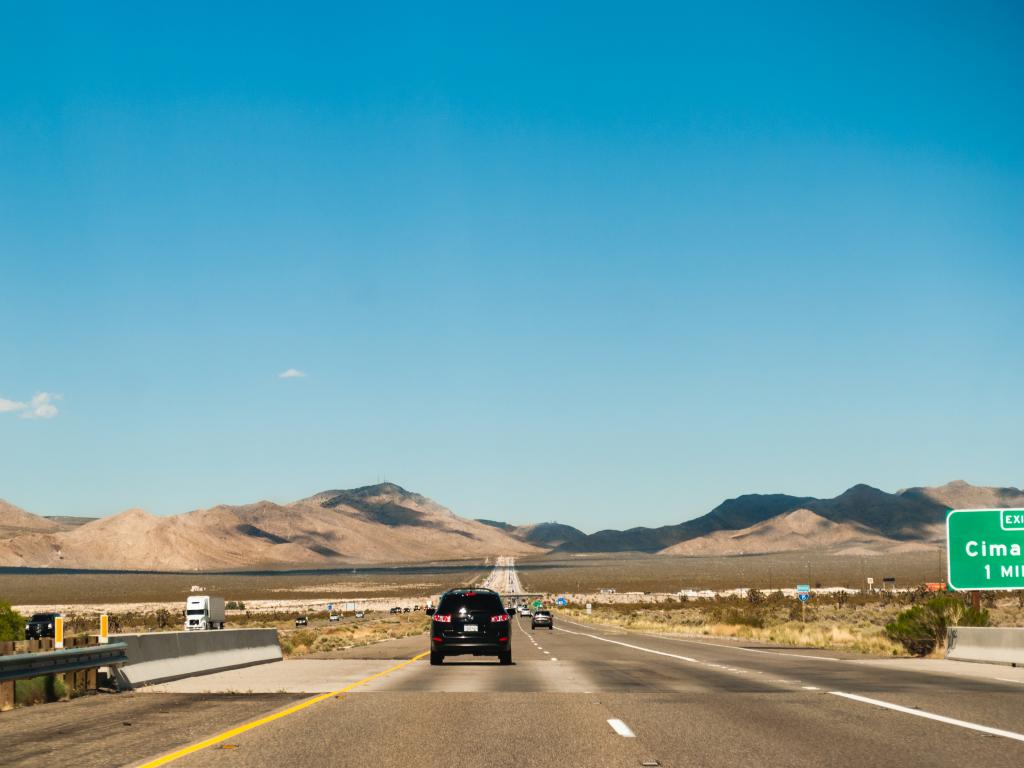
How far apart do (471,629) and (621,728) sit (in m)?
15.4

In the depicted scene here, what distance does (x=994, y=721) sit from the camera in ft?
48.6

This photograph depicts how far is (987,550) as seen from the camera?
98.9 ft

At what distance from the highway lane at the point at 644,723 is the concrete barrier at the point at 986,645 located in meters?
3.34

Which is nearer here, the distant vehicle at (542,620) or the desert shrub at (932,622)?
the desert shrub at (932,622)

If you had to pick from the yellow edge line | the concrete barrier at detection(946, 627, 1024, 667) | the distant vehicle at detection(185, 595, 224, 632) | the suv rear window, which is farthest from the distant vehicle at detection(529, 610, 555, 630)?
the yellow edge line

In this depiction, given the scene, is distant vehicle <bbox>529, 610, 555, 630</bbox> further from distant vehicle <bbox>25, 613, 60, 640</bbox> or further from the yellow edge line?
the yellow edge line

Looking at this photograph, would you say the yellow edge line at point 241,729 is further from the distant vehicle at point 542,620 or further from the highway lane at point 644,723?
the distant vehicle at point 542,620

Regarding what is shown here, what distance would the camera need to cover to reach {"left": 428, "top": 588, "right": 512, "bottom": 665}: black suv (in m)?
29.2

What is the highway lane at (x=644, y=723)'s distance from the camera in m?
11.8

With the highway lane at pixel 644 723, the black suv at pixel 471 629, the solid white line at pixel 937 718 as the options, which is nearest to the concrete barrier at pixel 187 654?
the highway lane at pixel 644 723

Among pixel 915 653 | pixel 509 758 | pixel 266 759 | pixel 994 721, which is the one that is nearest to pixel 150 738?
pixel 266 759

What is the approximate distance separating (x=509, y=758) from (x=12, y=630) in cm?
4504

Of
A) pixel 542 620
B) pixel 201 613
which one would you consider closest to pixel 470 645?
pixel 542 620

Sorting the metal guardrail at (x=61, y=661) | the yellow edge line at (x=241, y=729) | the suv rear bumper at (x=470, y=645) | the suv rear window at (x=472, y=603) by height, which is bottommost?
the suv rear bumper at (x=470, y=645)
